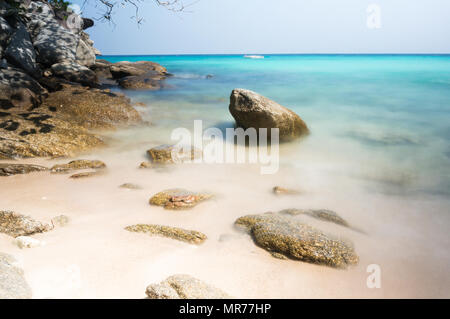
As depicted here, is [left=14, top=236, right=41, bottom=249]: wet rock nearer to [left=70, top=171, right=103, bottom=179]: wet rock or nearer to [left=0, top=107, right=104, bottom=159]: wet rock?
[left=70, top=171, right=103, bottom=179]: wet rock

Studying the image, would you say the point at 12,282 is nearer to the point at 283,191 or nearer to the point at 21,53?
the point at 283,191

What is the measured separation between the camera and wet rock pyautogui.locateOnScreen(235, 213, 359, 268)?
109 inches

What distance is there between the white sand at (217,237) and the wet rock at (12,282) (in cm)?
10

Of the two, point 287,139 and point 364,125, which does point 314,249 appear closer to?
point 287,139

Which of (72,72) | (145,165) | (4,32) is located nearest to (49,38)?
(72,72)

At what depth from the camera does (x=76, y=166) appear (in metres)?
5.07

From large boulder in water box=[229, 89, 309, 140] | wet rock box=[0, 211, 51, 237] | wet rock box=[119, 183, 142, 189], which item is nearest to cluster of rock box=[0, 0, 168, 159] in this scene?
wet rock box=[119, 183, 142, 189]

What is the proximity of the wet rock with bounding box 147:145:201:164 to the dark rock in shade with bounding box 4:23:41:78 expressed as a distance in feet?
20.5

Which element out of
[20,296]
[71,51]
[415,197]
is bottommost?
[415,197]

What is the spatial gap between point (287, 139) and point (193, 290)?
18.6 ft

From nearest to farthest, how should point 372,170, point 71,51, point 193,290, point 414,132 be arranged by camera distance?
point 193,290
point 372,170
point 414,132
point 71,51

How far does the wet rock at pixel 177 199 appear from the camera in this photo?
3846mm

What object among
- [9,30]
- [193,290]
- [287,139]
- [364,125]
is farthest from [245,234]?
[9,30]

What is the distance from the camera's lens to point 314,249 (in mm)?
2801
